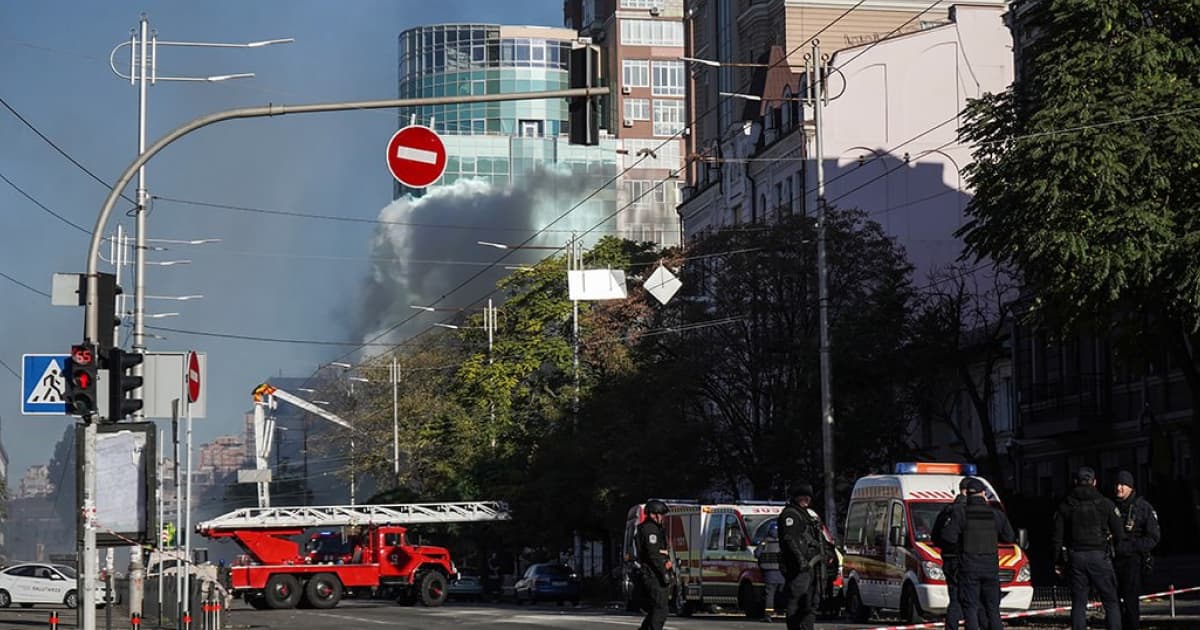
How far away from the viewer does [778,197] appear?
76062 mm

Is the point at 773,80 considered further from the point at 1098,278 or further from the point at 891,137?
the point at 1098,278

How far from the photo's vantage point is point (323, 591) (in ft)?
168

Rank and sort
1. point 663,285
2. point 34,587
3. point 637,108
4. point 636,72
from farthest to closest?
point 637,108
point 636,72
point 663,285
point 34,587

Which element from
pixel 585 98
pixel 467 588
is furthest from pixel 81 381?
pixel 467 588

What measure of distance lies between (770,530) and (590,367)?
34613 millimetres

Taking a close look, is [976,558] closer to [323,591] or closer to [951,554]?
[951,554]

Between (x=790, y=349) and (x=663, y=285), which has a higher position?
(x=663, y=285)

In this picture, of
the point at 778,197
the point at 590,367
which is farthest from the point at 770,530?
the point at 778,197

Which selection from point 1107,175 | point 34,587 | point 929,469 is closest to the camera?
point 929,469

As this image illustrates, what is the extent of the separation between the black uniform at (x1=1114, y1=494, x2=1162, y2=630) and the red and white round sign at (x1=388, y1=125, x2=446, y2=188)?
923 cm

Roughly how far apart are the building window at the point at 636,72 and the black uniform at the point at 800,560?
12269 centimetres

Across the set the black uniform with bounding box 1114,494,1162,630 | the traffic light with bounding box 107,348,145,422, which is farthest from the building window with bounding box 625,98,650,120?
the black uniform with bounding box 1114,494,1162,630

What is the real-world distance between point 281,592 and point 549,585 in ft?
49.5

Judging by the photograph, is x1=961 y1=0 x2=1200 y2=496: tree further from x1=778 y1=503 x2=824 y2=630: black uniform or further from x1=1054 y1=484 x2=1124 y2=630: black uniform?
x1=778 y1=503 x2=824 y2=630: black uniform
